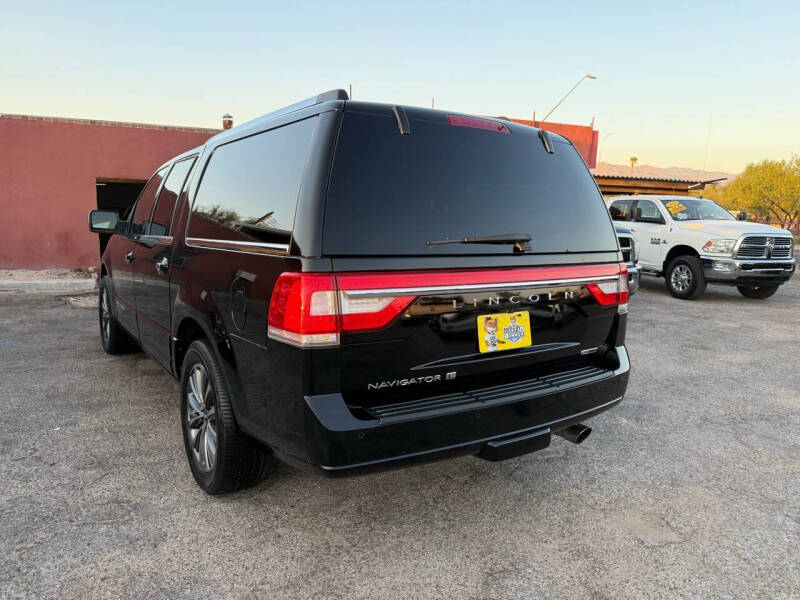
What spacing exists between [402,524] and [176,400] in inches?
98.5

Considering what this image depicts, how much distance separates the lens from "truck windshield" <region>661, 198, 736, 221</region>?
11312 mm

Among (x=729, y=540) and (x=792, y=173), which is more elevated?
(x=792, y=173)

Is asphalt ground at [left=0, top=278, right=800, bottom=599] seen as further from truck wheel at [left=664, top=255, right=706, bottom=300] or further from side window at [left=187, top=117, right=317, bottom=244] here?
truck wheel at [left=664, top=255, right=706, bottom=300]

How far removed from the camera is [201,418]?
3.04 meters

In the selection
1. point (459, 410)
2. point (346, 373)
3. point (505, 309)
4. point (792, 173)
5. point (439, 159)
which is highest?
point (792, 173)

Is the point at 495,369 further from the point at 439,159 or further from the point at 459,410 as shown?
the point at 439,159

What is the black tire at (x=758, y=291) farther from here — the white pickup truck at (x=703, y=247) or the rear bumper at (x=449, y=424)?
the rear bumper at (x=449, y=424)

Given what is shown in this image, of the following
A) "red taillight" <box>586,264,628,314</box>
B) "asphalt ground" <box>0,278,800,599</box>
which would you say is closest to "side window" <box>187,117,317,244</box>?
"asphalt ground" <box>0,278,800,599</box>

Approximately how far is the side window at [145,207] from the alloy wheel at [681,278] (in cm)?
961

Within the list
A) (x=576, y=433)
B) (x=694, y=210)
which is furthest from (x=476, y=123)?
(x=694, y=210)

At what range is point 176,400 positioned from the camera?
14.7 ft

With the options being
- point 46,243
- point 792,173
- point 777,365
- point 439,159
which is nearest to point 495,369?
point 439,159

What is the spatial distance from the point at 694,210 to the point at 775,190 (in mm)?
48509

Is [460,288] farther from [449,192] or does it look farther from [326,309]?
[326,309]
